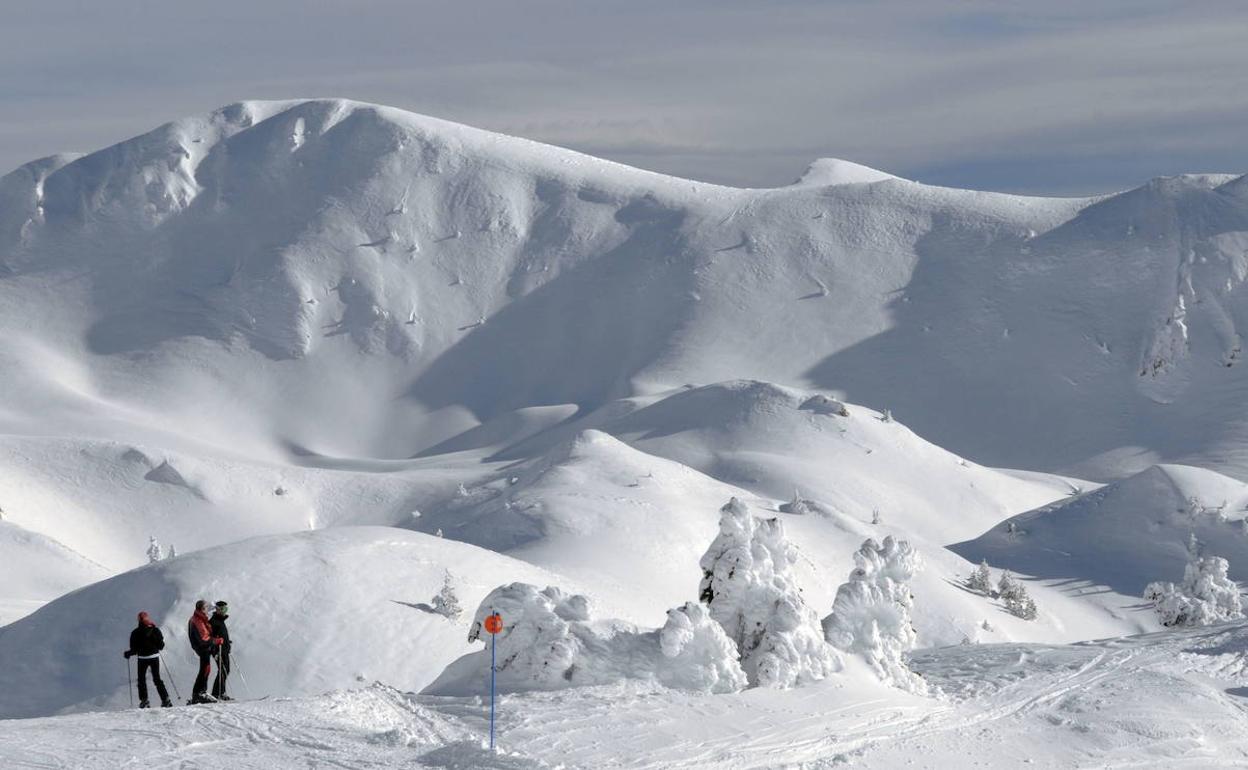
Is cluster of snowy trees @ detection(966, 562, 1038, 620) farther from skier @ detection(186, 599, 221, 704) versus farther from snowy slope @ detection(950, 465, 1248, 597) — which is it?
skier @ detection(186, 599, 221, 704)

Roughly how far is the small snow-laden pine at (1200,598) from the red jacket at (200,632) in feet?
119

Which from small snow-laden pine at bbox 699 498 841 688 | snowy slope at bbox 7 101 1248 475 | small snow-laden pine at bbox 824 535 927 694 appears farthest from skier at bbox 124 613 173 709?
snowy slope at bbox 7 101 1248 475

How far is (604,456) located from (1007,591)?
747 inches

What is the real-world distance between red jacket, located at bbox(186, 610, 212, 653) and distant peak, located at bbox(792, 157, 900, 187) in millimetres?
118173

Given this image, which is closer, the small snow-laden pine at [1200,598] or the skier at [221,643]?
the skier at [221,643]

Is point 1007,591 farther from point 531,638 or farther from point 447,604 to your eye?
point 531,638

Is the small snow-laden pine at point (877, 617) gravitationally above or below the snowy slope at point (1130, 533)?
below

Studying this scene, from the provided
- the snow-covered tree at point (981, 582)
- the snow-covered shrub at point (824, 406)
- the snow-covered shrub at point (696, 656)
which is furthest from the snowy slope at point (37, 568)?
the snow-covered shrub at point (824, 406)

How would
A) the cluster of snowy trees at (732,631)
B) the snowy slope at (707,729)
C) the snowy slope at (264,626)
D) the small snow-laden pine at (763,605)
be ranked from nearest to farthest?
the snowy slope at (707,729) < the cluster of snowy trees at (732,631) < the small snow-laden pine at (763,605) < the snowy slope at (264,626)

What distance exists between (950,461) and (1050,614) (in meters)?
28.3

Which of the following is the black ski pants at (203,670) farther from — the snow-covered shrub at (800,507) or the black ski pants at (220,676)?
the snow-covered shrub at (800,507)

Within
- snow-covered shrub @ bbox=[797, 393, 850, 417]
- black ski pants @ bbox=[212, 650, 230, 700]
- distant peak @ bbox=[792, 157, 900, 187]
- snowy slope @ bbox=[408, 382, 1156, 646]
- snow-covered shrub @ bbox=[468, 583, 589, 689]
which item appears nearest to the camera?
black ski pants @ bbox=[212, 650, 230, 700]

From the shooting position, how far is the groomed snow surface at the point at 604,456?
2142 centimetres

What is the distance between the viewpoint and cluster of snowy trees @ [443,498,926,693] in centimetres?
2125
